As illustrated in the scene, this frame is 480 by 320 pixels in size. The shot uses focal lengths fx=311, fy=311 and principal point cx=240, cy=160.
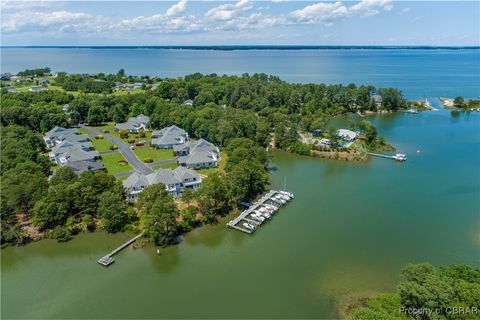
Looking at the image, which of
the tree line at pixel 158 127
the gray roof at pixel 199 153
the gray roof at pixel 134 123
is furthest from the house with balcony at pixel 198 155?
the gray roof at pixel 134 123

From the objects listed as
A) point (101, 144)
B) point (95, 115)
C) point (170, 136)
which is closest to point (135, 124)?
point (101, 144)

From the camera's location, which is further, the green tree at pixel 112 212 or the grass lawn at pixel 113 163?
the grass lawn at pixel 113 163

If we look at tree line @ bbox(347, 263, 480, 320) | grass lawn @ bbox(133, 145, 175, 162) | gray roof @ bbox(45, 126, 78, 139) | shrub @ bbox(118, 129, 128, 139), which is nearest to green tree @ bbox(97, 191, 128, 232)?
grass lawn @ bbox(133, 145, 175, 162)

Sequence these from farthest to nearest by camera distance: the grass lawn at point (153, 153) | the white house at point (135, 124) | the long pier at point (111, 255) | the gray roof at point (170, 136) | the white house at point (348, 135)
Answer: the white house at point (135, 124)
the white house at point (348, 135)
the gray roof at point (170, 136)
the grass lawn at point (153, 153)
the long pier at point (111, 255)

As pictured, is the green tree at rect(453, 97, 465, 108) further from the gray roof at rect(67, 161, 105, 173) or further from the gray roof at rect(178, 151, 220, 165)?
the gray roof at rect(67, 161, 105, 173)

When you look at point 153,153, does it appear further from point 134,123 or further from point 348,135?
point 348,135

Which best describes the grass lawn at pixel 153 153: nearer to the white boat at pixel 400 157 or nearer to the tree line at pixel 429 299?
the white boat at pixel 400 157

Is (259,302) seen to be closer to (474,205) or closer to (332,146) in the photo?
(474,205)

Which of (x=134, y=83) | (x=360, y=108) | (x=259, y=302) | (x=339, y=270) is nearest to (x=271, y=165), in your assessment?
(x=339, y=270)
